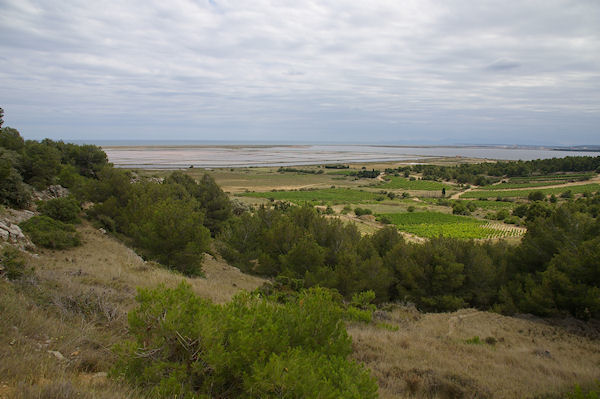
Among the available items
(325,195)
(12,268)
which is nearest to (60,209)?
(12,268)

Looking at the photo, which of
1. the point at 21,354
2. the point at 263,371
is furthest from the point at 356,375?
the point at 21,354

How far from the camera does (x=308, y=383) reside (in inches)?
149

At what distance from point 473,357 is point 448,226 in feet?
154

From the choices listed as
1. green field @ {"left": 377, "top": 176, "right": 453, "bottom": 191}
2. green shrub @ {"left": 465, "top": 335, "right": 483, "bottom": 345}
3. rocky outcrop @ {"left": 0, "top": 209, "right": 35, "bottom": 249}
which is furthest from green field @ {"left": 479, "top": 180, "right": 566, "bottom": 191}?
rocky outcrop @ {"left": 0, "top": 209, "right": 35, "bottom": 249}

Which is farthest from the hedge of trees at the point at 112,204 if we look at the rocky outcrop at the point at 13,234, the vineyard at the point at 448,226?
the vineyard at the point at 448,226

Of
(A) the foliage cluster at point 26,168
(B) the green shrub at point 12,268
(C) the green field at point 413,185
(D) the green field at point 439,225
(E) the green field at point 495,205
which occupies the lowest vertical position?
(D) the green field at point 439,225

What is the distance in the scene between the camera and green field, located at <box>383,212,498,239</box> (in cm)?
4519

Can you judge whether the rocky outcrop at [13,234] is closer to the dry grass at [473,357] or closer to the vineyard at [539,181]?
the dry grass at [473,357]

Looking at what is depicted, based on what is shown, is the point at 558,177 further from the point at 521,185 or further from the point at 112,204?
the point at 112,204

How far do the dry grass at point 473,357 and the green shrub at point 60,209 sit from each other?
18799 millimetres

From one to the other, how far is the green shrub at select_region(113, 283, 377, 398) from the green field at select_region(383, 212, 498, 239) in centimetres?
3929

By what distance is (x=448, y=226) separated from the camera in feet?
169

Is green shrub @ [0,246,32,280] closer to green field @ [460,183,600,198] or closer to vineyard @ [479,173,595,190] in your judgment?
green field @ [460,183,600,198]

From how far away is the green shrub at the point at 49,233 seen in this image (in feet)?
50.0
